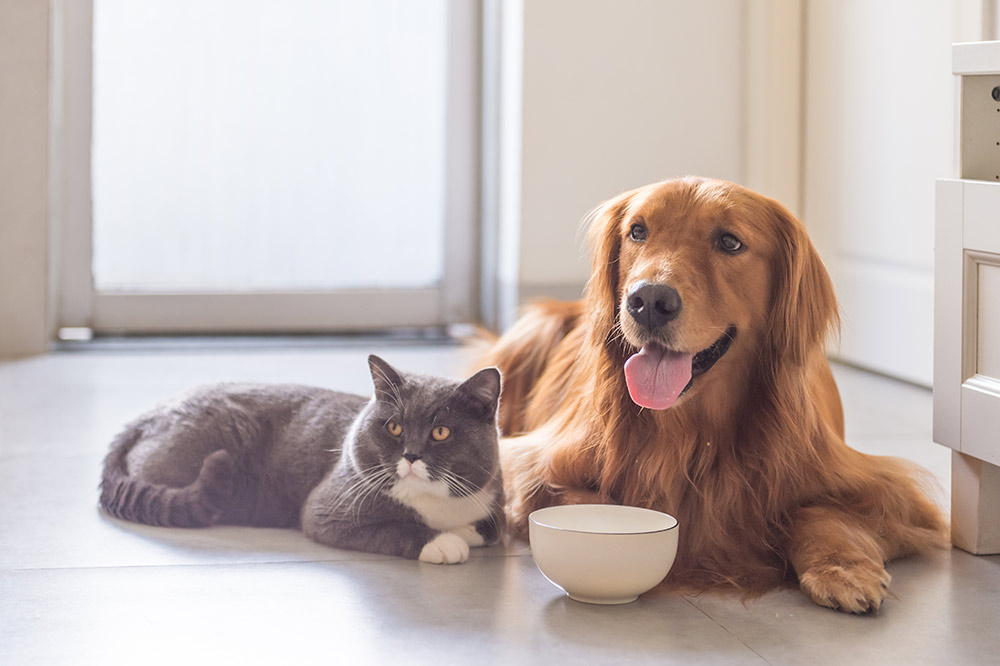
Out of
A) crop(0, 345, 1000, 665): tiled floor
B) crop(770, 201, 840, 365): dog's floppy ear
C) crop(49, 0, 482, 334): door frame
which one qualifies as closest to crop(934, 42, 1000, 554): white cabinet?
crop(0, 345, 1000, 665): tiled floor

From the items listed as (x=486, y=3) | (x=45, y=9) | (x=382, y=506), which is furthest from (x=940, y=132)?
(x=45, y=9)

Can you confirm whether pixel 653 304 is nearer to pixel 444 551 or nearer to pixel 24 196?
pixel 444 551

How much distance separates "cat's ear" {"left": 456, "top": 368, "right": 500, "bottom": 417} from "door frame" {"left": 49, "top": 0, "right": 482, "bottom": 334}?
2.38m

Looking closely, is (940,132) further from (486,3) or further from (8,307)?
(8,307)

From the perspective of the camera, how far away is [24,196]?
367cm

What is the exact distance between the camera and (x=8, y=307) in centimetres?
367

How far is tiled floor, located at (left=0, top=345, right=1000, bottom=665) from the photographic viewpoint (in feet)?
4.70

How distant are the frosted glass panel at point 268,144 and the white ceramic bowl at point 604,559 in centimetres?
265

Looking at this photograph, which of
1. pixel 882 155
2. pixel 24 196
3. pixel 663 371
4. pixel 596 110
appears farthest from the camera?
pixel 596 110

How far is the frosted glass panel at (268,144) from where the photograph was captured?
3943 millimetres

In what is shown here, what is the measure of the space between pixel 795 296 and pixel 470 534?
0.61 metres

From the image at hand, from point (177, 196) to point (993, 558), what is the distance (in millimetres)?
2964

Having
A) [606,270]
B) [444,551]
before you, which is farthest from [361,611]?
[606,270]

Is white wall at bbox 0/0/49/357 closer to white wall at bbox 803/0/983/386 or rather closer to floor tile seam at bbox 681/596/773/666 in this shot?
white wall at bbox 803/0/983/386
